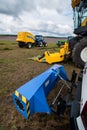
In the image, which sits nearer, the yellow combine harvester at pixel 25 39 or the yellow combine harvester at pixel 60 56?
the yellow combine harvester at pixel 60 56

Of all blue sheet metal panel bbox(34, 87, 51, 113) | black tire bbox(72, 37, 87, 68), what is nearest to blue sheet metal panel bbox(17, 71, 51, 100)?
blue sheet metal panel bbox(34, 87, 51, 113)

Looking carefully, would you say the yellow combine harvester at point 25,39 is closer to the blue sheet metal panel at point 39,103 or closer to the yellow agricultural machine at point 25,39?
the yellow agricultural machine at point 25,39

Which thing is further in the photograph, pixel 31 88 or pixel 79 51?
pixel 79 51

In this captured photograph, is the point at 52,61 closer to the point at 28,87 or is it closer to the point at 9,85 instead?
the point at 9,85

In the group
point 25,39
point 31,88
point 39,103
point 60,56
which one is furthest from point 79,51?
point 25,39

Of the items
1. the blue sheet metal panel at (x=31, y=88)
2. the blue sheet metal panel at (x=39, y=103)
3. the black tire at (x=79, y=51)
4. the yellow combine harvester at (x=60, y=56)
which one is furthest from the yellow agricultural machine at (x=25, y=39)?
the blue sheet metal panel at (x=39, y=103)

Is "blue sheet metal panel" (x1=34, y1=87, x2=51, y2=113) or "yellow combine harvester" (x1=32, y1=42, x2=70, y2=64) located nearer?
"blue sheet metal panel" (x1=34, y1=87, x2=51, y2=113)

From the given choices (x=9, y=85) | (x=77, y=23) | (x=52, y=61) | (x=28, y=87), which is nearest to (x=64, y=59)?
(x=52, y=61)

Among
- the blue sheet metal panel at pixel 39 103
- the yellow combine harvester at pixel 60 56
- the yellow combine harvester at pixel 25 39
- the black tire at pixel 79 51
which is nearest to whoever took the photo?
the blue sheet metal panel at pixel 39 103

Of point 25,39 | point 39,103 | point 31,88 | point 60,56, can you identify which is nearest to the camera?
point 39,103

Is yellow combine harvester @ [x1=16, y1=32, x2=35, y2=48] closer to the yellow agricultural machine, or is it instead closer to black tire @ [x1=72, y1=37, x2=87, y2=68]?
the yellow agricultural machine

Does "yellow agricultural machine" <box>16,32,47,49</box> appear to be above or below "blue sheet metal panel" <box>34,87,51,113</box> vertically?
above

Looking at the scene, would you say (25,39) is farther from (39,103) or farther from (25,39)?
(39,103)

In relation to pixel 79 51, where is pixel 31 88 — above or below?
below
